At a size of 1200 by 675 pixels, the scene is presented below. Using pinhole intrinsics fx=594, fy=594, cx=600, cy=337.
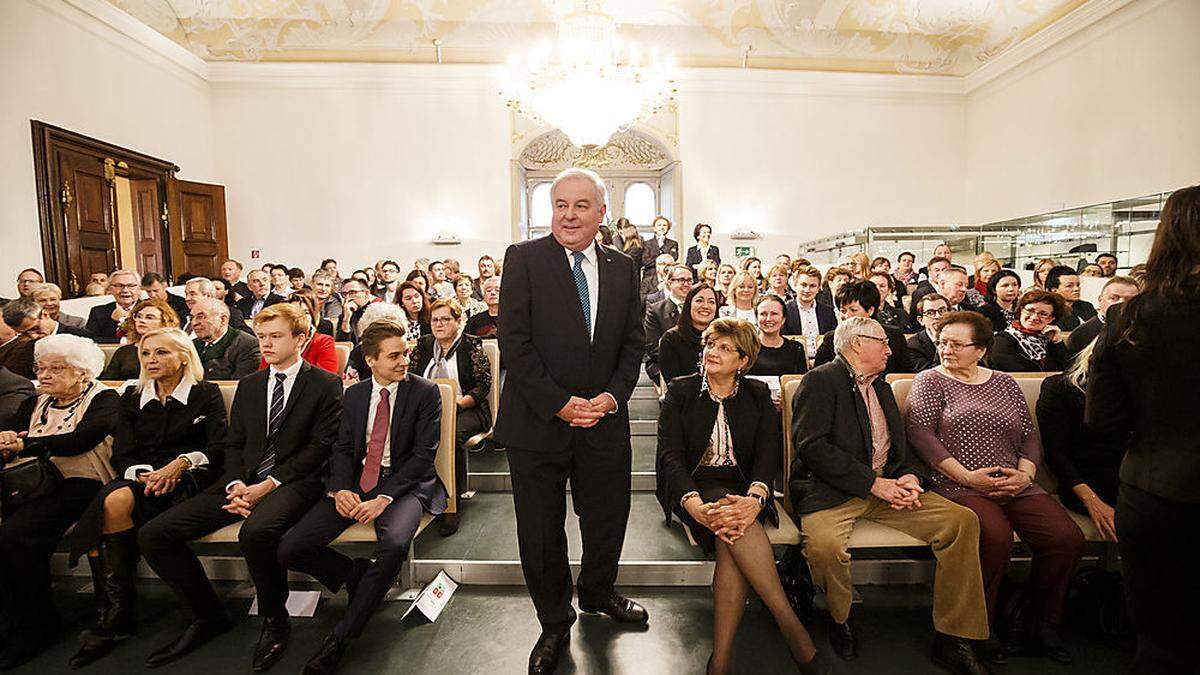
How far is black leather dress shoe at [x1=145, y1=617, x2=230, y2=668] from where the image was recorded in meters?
2.09

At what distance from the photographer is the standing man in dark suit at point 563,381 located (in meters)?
1.91

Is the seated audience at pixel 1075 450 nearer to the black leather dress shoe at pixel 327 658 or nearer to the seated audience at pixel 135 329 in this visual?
the black leather dress shoe at pixel 327 658

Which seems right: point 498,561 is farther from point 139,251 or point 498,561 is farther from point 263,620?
point 139,251

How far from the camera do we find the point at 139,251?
7.53 m

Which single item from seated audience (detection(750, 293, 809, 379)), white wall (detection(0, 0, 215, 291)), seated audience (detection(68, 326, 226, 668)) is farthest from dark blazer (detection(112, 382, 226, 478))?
white wall (detection(0, 0, 215, 291))

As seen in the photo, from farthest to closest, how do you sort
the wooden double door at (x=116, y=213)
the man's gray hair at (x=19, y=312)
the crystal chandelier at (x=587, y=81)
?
the crystal chandelier at (x=587, y=81) < the wooden double door at (x=116, y=213) < the man's gray hair at (x=19, y=312)

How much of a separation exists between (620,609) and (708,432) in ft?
2.46

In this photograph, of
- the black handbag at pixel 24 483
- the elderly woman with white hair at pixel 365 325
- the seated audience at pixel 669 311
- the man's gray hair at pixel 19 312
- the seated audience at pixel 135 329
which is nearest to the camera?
the black handbag at pixel 24 483

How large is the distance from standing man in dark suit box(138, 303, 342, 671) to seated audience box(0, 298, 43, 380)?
1.99 m

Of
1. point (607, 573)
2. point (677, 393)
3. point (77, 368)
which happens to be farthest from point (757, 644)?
point (77, 368)

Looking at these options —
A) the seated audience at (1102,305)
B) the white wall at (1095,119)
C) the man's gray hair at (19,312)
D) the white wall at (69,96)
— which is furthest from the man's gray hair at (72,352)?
the white wall at (1095,119)

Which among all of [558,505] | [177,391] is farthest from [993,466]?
[177,391]

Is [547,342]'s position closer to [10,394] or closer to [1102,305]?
[10,394]

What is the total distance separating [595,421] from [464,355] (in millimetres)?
1638
